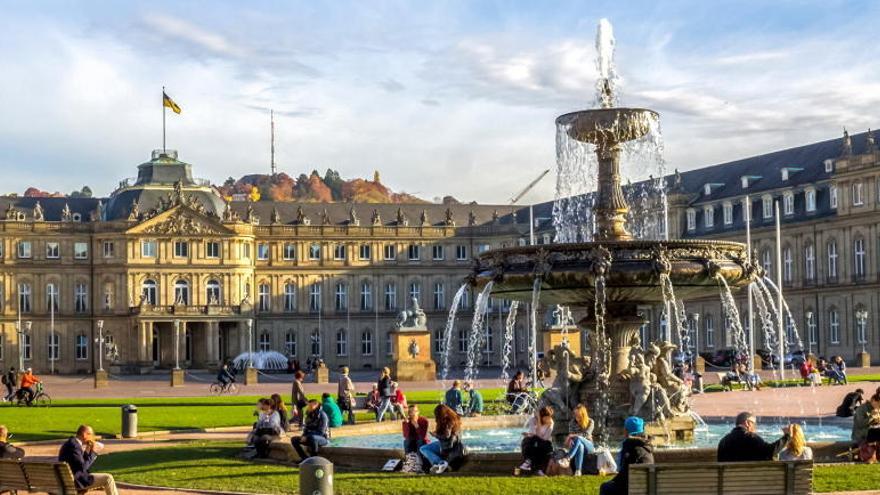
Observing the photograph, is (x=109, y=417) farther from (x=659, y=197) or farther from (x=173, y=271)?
(x=173, y=271)

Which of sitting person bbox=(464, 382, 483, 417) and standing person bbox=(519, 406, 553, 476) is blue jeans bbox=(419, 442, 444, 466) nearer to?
standing person bbox=(519, 406, 553, 476)

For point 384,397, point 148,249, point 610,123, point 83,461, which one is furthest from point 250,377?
point 83,461

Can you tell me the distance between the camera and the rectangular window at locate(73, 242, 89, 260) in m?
113

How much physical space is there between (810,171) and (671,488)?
81303 millimetres

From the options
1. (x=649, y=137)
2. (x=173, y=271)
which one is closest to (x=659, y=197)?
(x=173, y=271)

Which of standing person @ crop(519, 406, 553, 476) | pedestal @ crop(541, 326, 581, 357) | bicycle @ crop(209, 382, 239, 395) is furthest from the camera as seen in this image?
pedestal @ crop(541, 326, 581, 357)

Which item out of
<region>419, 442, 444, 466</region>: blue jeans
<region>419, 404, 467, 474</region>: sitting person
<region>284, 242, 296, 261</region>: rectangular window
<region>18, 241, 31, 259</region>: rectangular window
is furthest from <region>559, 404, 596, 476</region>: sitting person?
<region>284, 242, 296, 261</region>: rectangular window

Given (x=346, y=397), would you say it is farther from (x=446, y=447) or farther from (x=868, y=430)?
(x=868, y=430)

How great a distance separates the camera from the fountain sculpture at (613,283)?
24500 mm

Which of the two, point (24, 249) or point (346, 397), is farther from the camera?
point (24, 249)

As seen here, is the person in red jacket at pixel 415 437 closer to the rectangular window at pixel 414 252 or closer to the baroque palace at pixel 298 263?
the baroque palace at pixel 298 263

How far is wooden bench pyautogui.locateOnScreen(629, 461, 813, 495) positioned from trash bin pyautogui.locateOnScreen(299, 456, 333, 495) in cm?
366

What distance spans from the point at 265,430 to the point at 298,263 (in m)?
94.0

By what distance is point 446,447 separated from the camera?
22188 mm
